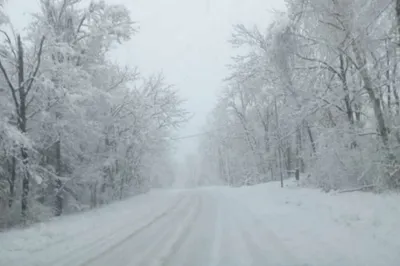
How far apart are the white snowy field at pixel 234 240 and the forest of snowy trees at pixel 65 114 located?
3340mm

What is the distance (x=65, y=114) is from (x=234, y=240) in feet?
38.9

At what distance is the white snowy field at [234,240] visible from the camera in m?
7.01

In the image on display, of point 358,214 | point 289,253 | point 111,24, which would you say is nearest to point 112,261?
point 289,253

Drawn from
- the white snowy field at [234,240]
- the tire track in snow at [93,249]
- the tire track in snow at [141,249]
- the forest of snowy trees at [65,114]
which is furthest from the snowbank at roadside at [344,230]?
the forest of snowy trees at [65,114]

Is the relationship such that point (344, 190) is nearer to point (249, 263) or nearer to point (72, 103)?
point (249, 263)

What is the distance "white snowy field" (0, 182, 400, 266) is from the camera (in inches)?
276

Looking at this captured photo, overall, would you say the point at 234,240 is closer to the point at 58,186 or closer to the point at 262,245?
the point at 262,245

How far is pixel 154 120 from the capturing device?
2922 cm

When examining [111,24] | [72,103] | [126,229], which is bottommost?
[126,229]

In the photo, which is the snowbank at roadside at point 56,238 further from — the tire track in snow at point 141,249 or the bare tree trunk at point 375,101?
the bare tree trunk at point 375,101

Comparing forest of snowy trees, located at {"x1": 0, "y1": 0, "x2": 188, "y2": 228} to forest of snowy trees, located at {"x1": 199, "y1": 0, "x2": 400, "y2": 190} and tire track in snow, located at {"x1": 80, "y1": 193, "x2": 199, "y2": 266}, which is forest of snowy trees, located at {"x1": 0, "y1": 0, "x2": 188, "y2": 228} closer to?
tire track in snow, located at {"x1": 80, "y1": 193, "x2": 199, "y2": 266}

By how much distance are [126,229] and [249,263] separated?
6.18 m

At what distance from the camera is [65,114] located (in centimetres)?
1769

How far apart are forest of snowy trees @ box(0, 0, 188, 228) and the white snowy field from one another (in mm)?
3340
